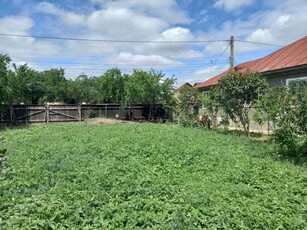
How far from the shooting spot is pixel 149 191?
375 centimetres

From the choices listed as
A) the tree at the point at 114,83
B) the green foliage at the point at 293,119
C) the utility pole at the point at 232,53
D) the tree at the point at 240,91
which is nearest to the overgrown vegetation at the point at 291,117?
the green foliage at the point at 293,119

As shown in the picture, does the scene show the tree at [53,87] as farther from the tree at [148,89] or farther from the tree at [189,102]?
the tree at [189,102]

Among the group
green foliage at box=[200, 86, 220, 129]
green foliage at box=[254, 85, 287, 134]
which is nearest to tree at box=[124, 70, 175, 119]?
green foliage at box=[200, 86, 220, 129]

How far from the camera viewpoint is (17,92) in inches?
673

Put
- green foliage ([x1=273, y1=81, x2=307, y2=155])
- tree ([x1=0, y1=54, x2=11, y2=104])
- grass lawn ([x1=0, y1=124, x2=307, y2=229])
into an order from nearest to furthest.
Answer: grass lawn ([x1=0, y1=124, x2=307, y2=229]) < green foliage ([x1=273, y1=81, x2=307, y2=155]) < tree ([x1=0, y1=54, x2=11, y2=104])

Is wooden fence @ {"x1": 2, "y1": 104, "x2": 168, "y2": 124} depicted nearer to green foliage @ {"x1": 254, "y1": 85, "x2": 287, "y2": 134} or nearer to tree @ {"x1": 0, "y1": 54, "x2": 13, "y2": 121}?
tree @ {"x1": 0, "y1": 54, "x2": 13, "y2": 121}

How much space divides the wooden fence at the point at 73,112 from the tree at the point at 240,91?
980cm

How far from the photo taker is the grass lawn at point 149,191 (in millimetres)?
2977

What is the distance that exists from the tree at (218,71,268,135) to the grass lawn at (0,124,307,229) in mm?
4977

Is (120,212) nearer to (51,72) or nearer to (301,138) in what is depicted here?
(301,138)

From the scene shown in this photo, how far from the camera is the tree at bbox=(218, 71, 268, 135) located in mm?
10312

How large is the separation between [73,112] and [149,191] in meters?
15.8

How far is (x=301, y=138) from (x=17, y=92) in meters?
17.2

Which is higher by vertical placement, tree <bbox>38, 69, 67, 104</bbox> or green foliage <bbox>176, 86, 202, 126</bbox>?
tree <bbox>38, 69, 67, 104</bbox>
